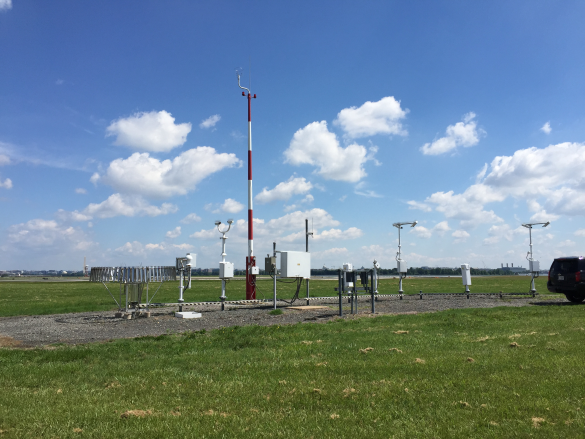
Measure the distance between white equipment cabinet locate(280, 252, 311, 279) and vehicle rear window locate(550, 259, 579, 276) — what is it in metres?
13.8

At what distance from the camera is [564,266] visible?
23266mm

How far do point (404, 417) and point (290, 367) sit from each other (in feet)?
10.9

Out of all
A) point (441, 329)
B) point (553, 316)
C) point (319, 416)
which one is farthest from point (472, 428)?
point (553, 316)

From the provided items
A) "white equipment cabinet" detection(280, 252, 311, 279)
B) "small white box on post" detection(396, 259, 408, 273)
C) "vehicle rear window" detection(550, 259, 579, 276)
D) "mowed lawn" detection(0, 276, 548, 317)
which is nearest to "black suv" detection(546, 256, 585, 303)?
"vehicle rear window" detection(550, 259, 579, 276)

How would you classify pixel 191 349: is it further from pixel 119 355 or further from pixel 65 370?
pixel 65 370

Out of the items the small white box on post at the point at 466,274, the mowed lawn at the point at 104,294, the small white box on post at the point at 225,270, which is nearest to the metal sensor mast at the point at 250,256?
the small white box on post at the point at 225,270

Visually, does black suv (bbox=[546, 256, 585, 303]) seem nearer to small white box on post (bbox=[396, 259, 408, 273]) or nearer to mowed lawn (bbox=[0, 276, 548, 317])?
small white box on post (bbox=[396, 259, 408, 273])

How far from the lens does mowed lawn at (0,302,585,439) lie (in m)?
5.46

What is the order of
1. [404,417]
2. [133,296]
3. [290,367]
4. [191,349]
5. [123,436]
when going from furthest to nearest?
[133,296] < [191,349] < [290,367] < [404,417] < [123,436]

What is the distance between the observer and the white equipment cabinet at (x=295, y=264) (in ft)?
74.6

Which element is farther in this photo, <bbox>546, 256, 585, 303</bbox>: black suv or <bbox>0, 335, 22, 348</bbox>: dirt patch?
<bbox>546, 256, 585, 303</bbox>: black suv

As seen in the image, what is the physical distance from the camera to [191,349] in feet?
36.1

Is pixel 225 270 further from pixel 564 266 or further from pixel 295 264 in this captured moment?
pixel 564 266

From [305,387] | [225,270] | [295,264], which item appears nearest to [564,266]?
[295,264]
